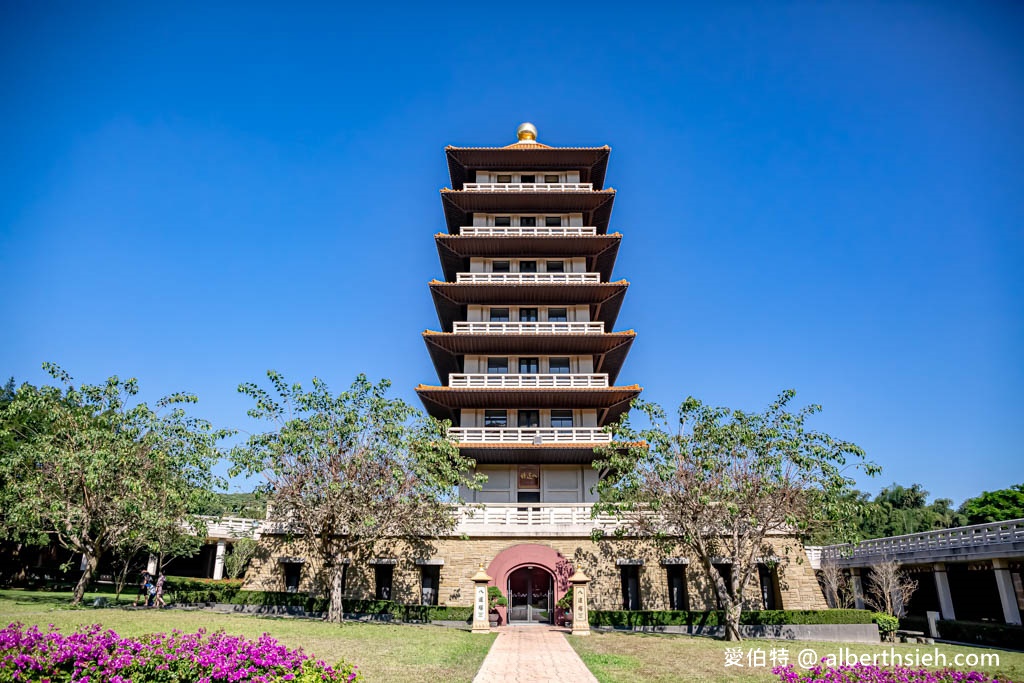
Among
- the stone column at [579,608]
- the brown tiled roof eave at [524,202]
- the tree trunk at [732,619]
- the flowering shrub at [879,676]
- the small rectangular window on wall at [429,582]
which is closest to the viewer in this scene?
the flowering shrub at [879,676]

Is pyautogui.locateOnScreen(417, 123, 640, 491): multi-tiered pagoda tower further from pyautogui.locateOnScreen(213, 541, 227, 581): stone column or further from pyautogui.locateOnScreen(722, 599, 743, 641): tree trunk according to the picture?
pyautogui.locateOnScreen(213, 541, 227, 581): stone column

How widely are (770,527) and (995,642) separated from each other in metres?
13.6

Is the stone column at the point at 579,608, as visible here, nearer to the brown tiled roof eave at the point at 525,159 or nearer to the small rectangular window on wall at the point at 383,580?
the small rectangular window on wall at the point at 383,580

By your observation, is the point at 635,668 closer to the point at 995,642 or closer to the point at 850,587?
the point at 995,642

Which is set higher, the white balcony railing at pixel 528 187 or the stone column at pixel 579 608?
the white balcony railing at pixel 528 187

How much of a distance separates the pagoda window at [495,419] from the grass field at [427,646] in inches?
540

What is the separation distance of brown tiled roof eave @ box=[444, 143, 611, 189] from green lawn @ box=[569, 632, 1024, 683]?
98.6 feet

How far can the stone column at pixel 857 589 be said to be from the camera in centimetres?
4188

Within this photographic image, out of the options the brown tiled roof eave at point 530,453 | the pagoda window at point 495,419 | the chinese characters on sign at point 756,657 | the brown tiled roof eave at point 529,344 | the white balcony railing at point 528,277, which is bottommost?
the chinese characters on sign at point 756,657

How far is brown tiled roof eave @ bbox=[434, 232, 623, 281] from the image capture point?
3950 centimetres

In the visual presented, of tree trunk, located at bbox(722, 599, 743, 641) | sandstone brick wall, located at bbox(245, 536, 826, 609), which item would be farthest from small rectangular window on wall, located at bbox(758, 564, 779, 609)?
tree trunk, located at bbox(722, 599, 743, 641)

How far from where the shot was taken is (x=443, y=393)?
117ft

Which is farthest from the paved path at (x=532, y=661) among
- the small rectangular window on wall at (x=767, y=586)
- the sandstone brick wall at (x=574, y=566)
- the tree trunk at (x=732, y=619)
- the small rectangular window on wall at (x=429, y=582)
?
the small rectangular window on wall at (x=767, y=586)

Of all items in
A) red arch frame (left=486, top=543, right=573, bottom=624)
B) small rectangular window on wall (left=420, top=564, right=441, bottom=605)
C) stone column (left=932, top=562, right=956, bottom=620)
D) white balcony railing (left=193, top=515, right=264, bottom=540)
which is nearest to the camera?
red arch frame (left=486, top=543, right=573, bottom=624)
